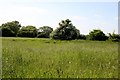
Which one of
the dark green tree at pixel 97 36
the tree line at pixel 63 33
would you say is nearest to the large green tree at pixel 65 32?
the tree line at pixel 63 33

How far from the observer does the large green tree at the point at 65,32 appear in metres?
59.9

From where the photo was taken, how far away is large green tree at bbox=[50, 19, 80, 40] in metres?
59.9

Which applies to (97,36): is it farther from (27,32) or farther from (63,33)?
(27,32)

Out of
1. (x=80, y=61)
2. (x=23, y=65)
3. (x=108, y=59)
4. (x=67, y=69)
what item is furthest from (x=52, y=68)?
(x=108, y=59)

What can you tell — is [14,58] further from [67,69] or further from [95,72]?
[95,72]

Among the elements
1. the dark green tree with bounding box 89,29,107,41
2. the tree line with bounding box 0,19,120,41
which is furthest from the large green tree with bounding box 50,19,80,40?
the dark green tree with bounding box 89,29,107,41

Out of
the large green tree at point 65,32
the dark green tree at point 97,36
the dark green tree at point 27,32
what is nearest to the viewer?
the dark green tree at point 97,36

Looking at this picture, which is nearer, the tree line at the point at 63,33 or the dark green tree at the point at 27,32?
the tree line at the point at 63,33

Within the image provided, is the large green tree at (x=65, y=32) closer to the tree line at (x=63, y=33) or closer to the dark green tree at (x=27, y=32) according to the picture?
the tree line at (x=63, y=33)

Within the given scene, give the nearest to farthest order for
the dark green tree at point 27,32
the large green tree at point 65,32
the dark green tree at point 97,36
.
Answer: the dark green tree at point 97,36
the large green tree at point 65,32
the dark green tree at point 27,32

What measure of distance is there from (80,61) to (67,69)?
127 cm

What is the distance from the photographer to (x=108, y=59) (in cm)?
891

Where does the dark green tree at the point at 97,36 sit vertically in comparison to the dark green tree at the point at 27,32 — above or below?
below

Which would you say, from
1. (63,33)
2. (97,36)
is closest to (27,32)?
(63,33)
